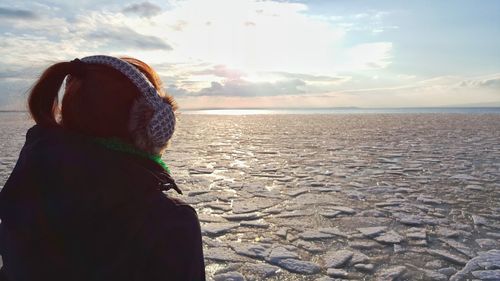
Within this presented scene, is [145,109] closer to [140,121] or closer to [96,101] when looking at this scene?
[140,121]

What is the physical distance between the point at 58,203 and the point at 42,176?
11 cm

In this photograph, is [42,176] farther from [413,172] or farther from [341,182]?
[413,172]

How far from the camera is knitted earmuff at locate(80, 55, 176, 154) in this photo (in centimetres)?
151

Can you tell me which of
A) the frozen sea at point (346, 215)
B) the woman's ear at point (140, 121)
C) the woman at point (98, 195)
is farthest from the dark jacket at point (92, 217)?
the frozen sea at point (346, 215)

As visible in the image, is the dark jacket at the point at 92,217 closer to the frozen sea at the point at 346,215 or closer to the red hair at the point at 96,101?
the red hair at the point at 96,101

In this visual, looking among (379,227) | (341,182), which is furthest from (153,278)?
(341,182)

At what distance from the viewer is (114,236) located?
139 centimetres

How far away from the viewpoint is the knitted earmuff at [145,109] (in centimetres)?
151

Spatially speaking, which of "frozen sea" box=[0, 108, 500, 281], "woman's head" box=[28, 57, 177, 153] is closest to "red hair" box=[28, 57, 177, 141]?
"woman's head" box=[28, 57, 177, 153]

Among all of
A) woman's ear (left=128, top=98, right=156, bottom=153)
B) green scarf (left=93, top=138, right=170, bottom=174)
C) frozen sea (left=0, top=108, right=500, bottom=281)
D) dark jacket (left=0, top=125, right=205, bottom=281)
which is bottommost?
frozen sea (left=0, top=108, right=500, bottom=281)

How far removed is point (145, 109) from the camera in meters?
1.52

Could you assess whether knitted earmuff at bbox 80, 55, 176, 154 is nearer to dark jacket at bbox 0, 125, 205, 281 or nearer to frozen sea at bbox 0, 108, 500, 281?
dark jacket at bbox 0, 125, 205, 281

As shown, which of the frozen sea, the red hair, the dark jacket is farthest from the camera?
the frozen sea

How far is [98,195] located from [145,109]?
0.36 metres
